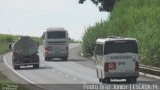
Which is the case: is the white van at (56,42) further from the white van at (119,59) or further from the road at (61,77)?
the white van at (119,59)

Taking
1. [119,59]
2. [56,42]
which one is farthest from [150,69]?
[56,42]

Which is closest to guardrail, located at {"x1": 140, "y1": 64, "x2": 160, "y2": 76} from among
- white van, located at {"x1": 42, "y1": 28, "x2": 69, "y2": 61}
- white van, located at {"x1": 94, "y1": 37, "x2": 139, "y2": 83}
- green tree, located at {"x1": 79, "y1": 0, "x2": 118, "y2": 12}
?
white van, located at {"x1": 94, "y1": 37, "x2": 139, "y2": 83}

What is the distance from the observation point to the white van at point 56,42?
222 feet

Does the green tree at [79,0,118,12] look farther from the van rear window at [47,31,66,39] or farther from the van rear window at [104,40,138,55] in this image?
the van rear window at [104,40,138,55]

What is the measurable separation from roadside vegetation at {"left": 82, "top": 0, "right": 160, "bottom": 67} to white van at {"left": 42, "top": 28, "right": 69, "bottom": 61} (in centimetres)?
478

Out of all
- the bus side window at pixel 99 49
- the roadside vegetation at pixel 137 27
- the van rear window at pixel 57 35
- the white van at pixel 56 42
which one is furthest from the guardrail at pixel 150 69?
the white van at pixel 56 42

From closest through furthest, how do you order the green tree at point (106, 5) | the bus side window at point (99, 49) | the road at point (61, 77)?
the road at point (61, 77) < the bus side window at point (99, 49) < the green tree at point (106, 5)

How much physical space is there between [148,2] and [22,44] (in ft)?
75.2

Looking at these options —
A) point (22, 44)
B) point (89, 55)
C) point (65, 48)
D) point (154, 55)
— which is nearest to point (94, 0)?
point (89, 55)

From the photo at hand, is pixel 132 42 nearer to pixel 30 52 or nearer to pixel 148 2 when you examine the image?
pixel 30 52

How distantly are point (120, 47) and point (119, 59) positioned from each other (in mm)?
702

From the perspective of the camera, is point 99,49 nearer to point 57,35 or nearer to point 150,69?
point 150,69

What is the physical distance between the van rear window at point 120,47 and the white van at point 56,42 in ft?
102

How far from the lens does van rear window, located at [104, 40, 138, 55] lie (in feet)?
120
